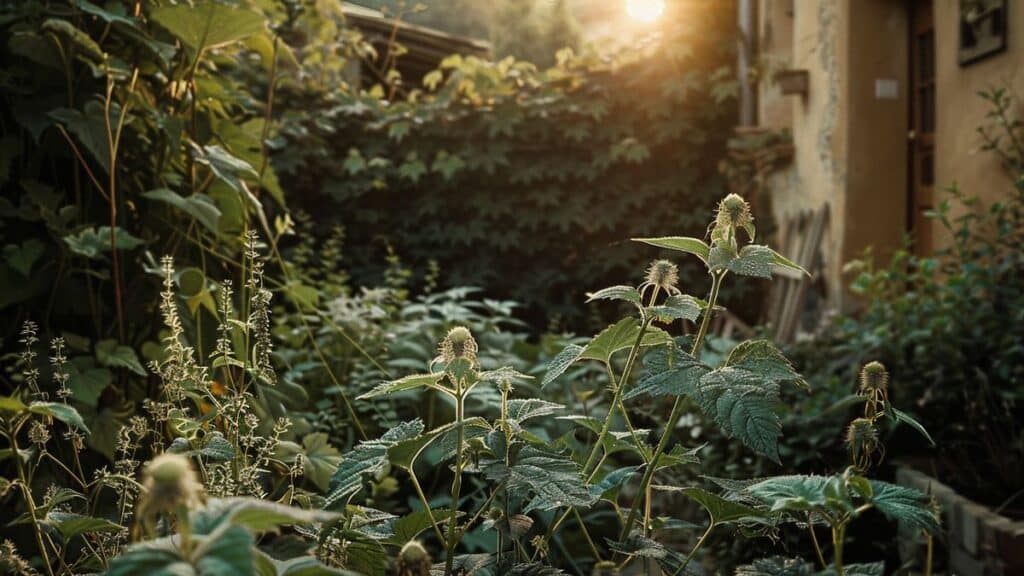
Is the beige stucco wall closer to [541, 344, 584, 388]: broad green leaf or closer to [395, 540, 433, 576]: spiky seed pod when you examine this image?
[541, 344, 584, 388]: broad green leaf

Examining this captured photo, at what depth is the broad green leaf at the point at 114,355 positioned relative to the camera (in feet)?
5.58

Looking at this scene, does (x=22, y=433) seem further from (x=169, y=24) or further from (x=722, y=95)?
(x=722, y=95)

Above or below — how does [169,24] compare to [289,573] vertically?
above

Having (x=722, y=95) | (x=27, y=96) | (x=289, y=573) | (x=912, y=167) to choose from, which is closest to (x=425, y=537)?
(x=27, y=96)

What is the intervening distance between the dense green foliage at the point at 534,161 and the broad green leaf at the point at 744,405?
6522mm

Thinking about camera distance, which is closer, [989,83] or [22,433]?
[22,433]

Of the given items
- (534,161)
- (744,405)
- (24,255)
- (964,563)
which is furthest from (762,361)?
(534,161)

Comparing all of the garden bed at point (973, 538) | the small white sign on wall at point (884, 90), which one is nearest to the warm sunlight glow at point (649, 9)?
the small white sign on wall at point (884, 90)

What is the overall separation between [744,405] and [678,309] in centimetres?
11

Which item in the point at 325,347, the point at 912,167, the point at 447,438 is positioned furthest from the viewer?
the point at 912,167

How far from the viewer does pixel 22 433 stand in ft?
5.29

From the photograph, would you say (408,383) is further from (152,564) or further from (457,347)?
(152,564)

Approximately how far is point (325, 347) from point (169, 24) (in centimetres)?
142

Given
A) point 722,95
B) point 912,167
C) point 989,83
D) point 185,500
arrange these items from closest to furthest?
point 185,500 → point 989,83 → point 912,167 → point 722,95
